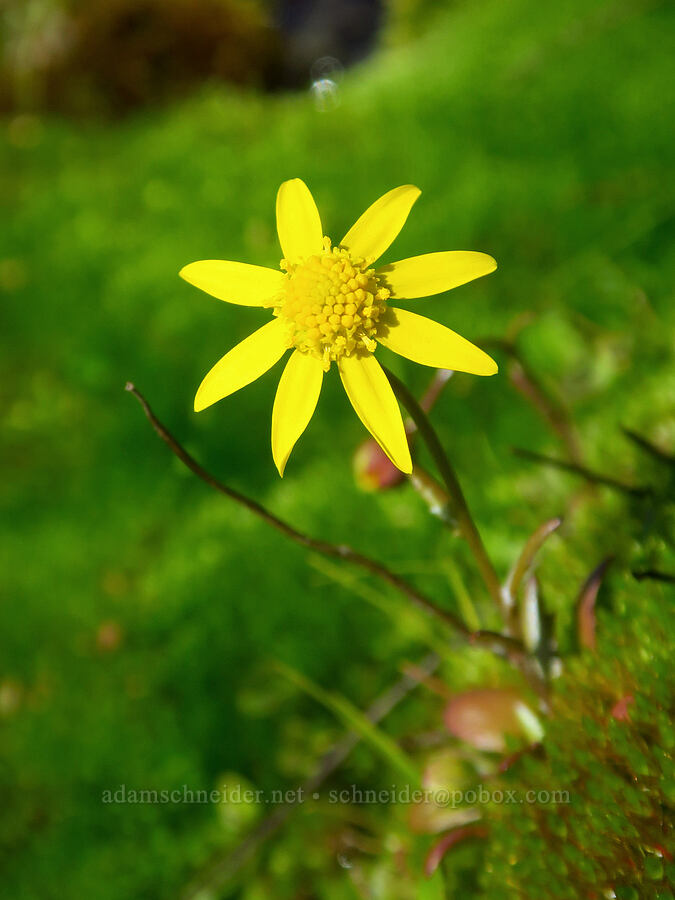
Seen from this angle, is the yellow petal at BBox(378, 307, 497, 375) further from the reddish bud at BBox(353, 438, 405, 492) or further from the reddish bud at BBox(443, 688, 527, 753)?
the reddish bud at BBox(443, 688, 527, 753)

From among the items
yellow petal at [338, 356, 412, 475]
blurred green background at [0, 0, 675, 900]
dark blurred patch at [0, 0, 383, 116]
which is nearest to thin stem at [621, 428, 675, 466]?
blurred green background at [0, 0, 675, 900]

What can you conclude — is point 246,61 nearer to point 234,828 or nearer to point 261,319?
point 261,319

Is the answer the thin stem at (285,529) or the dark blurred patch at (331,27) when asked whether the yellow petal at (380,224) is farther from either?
the dark blurred patch at (331,27)

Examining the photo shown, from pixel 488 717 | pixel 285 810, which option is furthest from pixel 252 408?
pixel 488 717

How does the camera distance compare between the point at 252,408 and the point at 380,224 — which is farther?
the point at 252,408

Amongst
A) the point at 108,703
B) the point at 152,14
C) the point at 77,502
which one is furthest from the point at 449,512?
the point at 152,14

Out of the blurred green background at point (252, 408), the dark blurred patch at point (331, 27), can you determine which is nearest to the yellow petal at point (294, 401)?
the blurred green background at point (252, 408)

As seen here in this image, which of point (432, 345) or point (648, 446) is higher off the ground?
point (432, 345)

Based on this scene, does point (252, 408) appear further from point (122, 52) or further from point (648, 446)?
point (122, 52)
